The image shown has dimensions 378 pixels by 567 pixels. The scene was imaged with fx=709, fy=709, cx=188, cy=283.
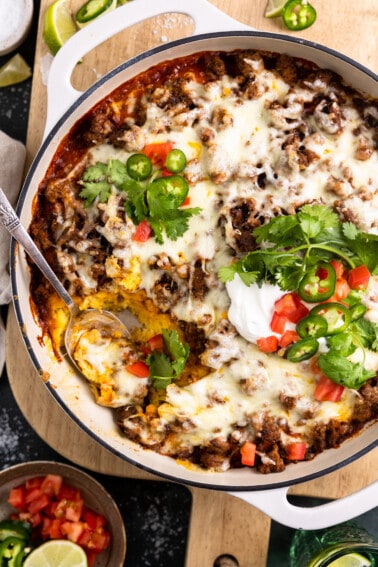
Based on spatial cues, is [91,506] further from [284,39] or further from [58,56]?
[284,39]

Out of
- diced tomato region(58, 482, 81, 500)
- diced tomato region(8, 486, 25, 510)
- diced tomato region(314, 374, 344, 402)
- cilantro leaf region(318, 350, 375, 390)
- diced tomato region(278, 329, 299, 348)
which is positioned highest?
diced tomato region(278, 329, 299, 348)

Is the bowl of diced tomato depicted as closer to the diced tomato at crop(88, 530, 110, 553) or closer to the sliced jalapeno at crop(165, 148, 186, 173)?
the diced tomato at crop(88, 530, 110, 553)

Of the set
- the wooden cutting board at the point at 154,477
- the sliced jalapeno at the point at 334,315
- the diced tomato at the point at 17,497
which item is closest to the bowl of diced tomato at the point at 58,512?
the diced tomato at the point at 17,497

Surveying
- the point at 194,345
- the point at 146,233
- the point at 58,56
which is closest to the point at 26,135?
the point at 58,56

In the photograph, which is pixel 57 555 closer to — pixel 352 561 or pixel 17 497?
pixel 17 497

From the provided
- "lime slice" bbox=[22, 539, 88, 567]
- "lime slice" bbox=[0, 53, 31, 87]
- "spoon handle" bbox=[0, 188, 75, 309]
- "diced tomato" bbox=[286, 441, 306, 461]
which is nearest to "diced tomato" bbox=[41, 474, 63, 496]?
"lime slice" bbox=[22, 539, 88, 567]

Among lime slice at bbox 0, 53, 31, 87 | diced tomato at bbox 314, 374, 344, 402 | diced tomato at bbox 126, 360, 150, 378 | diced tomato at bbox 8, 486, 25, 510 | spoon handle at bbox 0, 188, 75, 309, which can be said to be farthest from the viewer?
lime slice at bbox 0, 53, 31, 87

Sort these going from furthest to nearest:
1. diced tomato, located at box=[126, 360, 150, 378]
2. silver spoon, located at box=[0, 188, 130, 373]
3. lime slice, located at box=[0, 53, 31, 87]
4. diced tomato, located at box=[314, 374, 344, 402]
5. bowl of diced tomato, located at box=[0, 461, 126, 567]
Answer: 1. lime slice, located at box=[0, 53, 31, 87]
2. bowl of diced tomato, located at box=[0, 461, 126, 567]
3. diced tomato, located at box=[126, 360, 150, 378]
4. diced tomato, located at box=[314, 374, 344, 402]
5. silver spoon, located at box=[0, 188, 130, 373]
